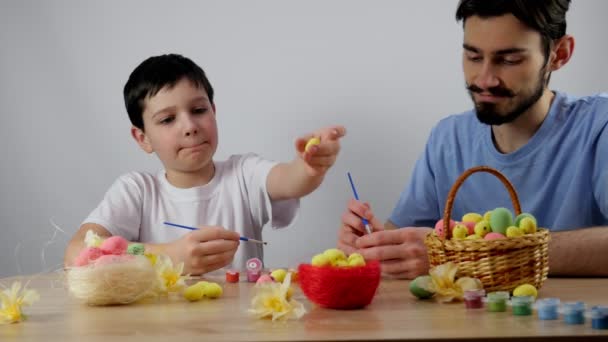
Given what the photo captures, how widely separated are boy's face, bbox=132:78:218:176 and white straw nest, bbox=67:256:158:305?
0.73 metres

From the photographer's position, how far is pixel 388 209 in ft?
7.64

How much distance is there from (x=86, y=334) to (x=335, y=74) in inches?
51.6

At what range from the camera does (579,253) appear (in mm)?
1521

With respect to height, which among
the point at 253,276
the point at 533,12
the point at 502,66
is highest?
the point at 533,12

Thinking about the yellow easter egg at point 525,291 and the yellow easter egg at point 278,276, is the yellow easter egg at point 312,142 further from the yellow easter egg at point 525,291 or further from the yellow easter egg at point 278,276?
the yellow easter egg at point 525,291

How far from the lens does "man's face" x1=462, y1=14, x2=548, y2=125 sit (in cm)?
177

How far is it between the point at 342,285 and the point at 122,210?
3.38 ft

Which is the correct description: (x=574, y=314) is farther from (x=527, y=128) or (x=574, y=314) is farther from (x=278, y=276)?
(x=527, y=128)

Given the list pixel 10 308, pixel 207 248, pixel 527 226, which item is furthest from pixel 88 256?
pixel 527 226

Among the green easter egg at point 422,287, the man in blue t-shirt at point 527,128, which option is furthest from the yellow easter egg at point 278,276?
the green easter egg at point 422,287

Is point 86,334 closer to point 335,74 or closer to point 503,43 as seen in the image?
point 503,43

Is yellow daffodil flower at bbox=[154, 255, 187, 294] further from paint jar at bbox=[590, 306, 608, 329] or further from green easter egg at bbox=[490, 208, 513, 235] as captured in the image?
paint jar at bbox=[590, 306, 608, 329]

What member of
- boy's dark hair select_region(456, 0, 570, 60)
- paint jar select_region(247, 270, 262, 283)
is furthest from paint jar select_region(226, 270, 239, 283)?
boy's dark hair select_region(456, 0, 570, 60)

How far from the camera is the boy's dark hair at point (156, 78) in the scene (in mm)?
2115
